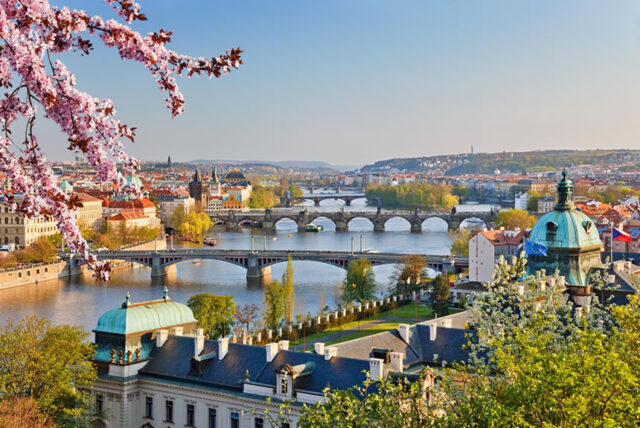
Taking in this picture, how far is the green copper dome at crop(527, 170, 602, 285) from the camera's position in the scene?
2684 cm

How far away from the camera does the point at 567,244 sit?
26.9 m

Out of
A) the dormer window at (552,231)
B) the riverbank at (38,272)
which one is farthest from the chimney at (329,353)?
the riverbank at (38,272)

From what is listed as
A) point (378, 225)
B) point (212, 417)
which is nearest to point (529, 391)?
point (212, 417)

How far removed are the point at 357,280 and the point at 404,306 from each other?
11.3 ft

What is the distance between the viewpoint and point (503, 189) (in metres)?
168

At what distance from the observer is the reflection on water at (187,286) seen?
4066 cm

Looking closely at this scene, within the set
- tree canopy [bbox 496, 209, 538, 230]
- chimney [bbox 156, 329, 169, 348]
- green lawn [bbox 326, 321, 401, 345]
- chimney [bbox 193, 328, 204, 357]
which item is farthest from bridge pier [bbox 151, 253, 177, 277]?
chimney [bbox 193, 328, 204, 357]

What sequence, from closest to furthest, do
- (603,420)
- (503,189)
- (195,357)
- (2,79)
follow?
(2,79) < (603,420) < (195,357) < (503,189)

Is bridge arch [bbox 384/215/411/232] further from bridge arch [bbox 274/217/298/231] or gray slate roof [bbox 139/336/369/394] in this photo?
gray slate roof [bbox 139/336/369/394]

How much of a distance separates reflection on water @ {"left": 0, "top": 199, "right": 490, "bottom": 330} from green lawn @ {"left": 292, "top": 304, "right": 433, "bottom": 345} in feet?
14.4

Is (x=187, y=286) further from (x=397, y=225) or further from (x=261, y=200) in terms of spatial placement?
(x=261, y=200)

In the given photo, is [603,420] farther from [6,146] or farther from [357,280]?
[357,280]

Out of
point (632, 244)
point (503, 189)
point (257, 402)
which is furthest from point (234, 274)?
point (503, 189)

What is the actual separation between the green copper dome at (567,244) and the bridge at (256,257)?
875 inches
